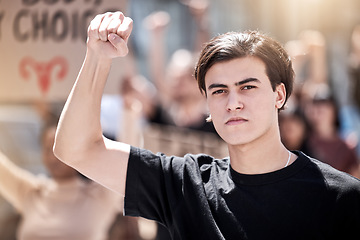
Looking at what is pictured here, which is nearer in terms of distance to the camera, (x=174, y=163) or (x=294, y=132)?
(x=174, y=163)

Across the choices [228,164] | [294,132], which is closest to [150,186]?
[228,164]

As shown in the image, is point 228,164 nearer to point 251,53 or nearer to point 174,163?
point 174,163

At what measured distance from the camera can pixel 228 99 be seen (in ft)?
6.19

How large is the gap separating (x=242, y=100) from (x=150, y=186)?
A: 1.41 feet

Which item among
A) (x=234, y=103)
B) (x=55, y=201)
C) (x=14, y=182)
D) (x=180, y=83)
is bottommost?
(x=55, y=201)

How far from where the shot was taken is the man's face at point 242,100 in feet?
6.14

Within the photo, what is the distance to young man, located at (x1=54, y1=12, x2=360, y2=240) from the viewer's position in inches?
71.0

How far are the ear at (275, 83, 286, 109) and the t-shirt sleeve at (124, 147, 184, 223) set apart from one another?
1.31ft

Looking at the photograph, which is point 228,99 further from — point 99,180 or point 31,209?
point 31,209

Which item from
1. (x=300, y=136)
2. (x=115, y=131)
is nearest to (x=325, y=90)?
(x=300, y=136)

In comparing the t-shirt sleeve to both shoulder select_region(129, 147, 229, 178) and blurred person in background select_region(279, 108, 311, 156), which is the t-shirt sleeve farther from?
blurred person in background select_region(279, 108, 311, 156)

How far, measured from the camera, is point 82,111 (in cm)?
192

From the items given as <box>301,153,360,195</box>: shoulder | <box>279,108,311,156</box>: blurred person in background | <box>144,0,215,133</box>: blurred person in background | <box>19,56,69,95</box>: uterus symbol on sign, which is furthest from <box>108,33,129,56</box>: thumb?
<box>279,108,311,156</box>: blurred person in background

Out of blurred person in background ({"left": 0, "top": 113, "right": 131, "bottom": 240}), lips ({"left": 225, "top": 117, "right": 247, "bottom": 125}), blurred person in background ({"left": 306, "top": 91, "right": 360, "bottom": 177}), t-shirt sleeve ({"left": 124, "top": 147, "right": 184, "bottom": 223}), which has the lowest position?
blurred person in background ({"left": 0, "top": 113, "right": 131, "bottom": 240})
